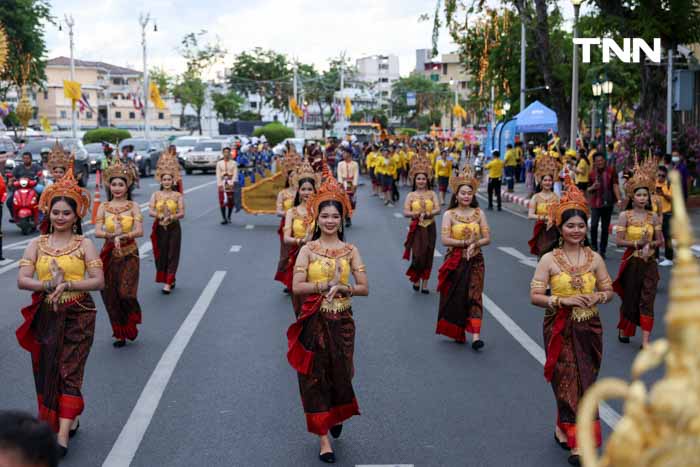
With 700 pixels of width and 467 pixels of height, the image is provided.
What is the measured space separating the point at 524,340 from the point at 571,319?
3676 millimetres

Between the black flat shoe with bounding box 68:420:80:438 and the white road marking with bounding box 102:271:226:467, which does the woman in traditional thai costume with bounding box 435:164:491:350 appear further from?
the black flat shoe with bounding box 68:420:80:438

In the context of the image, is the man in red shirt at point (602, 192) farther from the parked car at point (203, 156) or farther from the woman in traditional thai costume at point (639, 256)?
the parked car at point (203, 156)

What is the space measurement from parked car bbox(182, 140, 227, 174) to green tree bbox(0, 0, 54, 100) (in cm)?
904

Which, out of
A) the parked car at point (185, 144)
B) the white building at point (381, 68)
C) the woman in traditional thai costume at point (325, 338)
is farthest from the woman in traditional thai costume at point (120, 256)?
the white building at point (381, 68)

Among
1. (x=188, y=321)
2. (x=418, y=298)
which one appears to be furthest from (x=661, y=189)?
(x=188, y=321)

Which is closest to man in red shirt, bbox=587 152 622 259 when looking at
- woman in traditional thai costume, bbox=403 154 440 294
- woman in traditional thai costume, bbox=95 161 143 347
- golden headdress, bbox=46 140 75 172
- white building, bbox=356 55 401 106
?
woman in traditional thai costume, bbox=403 154 440 294

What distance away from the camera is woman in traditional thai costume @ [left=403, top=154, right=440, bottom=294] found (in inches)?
519

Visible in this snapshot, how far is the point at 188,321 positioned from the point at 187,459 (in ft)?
16.4

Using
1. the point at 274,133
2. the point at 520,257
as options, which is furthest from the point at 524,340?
the point at 274,133

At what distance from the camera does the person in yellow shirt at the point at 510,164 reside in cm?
3464

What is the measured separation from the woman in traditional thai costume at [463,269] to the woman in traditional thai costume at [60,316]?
4.26 meters

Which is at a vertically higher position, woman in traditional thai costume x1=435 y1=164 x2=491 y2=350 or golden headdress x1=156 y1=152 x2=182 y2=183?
golden headdress x1=156 y1=152 x2=182 y2=183

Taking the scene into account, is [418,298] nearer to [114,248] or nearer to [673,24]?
[114,248]

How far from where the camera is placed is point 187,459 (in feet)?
21.2
